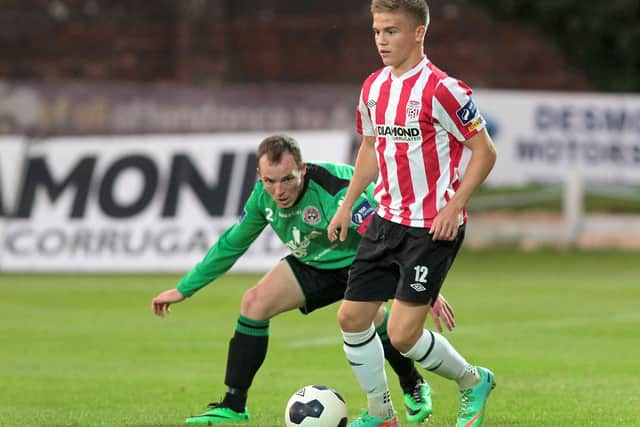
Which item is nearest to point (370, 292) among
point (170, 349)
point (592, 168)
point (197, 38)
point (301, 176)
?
point (301, 176)

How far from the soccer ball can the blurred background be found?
10222 millimetres

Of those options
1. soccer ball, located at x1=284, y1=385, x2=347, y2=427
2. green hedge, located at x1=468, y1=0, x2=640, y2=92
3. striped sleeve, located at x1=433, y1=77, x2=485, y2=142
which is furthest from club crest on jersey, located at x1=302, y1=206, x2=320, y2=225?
green hedge, located at x1=468, y1=0, x2=640, y2=92

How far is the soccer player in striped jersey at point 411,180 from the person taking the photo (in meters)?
6.92

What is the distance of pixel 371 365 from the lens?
7.23 meters

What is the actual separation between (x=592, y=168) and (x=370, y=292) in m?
15.8

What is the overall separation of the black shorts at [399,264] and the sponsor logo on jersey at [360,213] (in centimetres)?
51

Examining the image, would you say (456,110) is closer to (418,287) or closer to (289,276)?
(418,287)

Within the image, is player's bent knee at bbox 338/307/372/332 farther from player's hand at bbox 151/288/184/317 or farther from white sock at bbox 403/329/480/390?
player's hand at bbox 151/288/184/317

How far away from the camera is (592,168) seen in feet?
73.5

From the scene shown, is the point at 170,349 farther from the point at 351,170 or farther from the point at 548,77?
the point at 548,77

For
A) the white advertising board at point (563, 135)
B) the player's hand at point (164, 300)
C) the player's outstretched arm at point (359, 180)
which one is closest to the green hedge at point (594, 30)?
the white advertising board at point (563, 135)

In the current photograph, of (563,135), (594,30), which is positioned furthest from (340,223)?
(594,30)

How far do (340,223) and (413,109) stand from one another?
2.45ft

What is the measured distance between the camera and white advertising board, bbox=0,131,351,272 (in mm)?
18125
